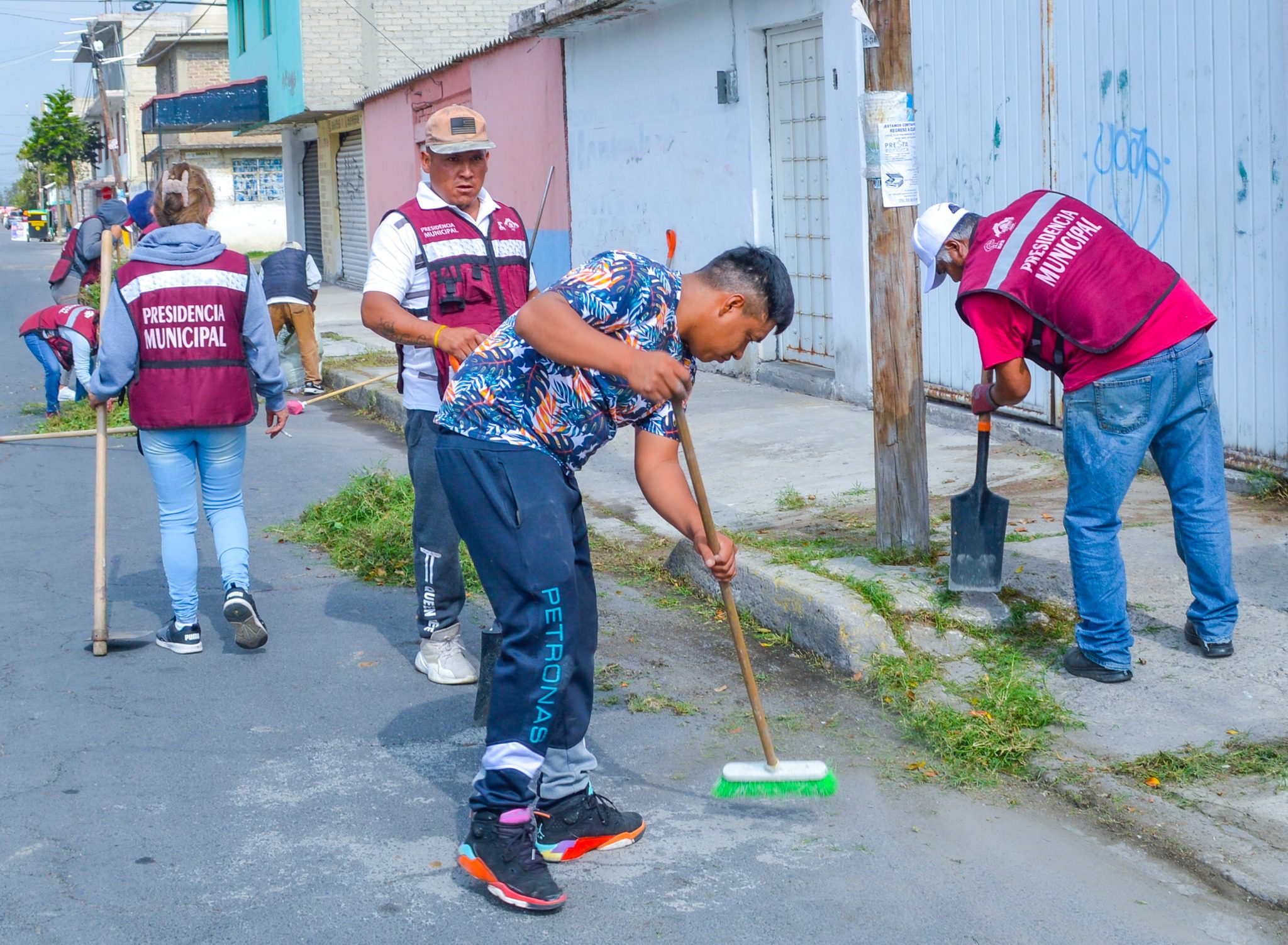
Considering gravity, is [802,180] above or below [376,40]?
below

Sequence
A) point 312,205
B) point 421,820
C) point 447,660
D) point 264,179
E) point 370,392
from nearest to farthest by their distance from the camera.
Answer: point 421,820 → point 447,660 → point 370,392 → point 312,205 → point 264,179

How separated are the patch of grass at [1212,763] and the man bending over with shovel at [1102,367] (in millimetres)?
552

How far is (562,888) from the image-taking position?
11.3 ft

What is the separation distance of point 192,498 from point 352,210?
2192cm

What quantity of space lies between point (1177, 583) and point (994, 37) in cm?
417

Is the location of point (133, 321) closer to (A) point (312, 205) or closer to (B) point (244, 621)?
(B) point (244, 621)

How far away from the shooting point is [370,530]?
7.00 m

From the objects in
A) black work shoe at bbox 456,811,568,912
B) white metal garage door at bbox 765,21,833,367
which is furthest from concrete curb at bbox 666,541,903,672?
white metal garage door at bbox 765,21,833,367

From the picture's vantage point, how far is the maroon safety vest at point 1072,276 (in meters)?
4.36

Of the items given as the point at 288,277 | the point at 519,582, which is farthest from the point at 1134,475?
the point at 288,277

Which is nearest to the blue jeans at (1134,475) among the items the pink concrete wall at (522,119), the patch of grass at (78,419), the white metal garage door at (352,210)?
the patch of grass at (78,419)

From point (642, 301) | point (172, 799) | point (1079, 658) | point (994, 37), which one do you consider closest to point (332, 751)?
point (172, 799)

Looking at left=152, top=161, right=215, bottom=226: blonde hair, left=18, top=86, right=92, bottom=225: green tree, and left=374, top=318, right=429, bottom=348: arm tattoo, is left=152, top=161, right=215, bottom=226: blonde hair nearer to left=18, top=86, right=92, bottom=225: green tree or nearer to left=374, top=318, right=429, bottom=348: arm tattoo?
left=374, top=318, right=429, bottom=348: arm tattoo

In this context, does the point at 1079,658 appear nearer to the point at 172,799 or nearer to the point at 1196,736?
the point at 1196,736
